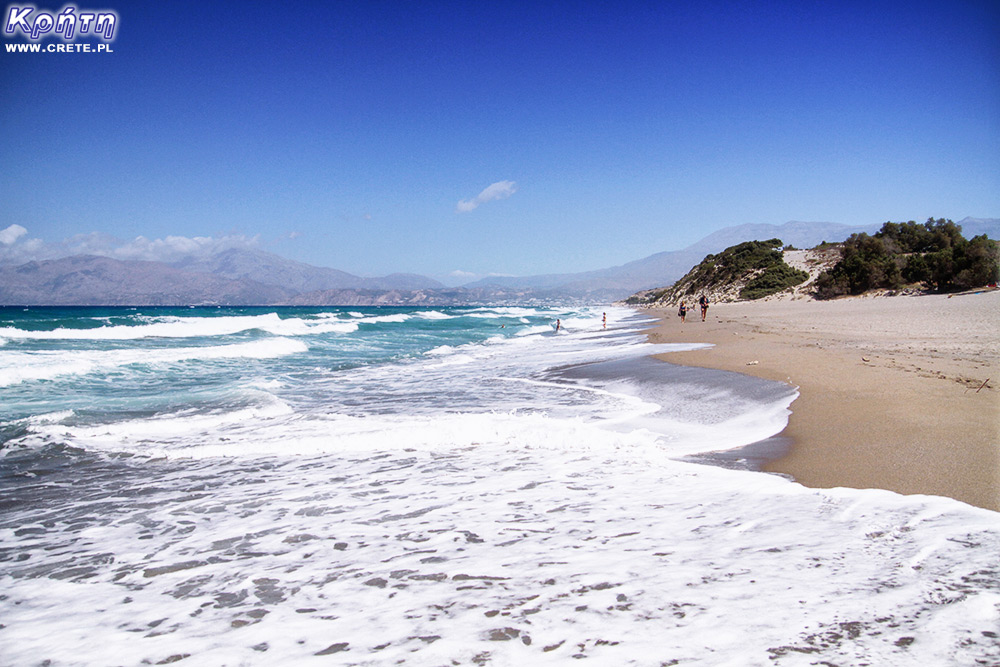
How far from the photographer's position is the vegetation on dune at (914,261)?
2742cm

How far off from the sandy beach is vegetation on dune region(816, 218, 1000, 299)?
60.9 ft

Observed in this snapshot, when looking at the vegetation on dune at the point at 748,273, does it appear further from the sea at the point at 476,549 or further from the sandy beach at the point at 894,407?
the sea at the point at 476,549

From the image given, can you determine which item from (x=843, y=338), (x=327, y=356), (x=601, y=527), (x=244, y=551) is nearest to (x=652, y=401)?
(x=601, y=527)

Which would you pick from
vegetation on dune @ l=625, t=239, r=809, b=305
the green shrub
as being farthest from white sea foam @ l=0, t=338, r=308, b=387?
vegetation on dune @ l=625, t=239, r=809, b=305

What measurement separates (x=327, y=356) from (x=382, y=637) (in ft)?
62.6

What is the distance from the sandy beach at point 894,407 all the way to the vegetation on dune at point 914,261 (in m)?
18.6

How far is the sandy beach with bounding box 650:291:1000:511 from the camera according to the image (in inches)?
169

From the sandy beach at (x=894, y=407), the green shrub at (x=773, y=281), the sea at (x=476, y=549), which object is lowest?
the sea at (x=476, y=549)

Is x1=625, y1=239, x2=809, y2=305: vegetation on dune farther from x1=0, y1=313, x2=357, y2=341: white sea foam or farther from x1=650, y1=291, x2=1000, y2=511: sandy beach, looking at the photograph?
x1=0, y1=313, x2=357, y2=341: white sea foam

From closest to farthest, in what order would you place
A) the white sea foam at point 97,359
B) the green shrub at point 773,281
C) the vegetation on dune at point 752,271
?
the white sea foam at point 97,359 < the green shrub at point 773,281 < the vegetation on dune at point 752,271

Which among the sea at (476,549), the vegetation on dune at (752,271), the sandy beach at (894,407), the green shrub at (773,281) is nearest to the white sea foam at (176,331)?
the sea at (476,549)

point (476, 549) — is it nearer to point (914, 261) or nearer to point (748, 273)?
point (914, 261)

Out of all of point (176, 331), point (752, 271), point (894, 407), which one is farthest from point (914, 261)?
point (176, 331)

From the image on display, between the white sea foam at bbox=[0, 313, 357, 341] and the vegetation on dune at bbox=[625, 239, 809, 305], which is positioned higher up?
the vegetation on dune at bbox=[625, 239, 809, 305]
